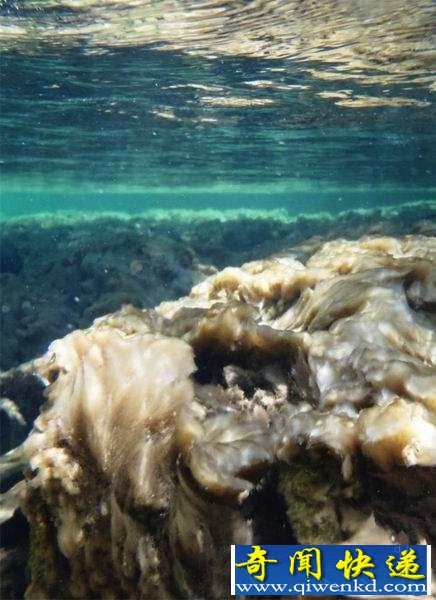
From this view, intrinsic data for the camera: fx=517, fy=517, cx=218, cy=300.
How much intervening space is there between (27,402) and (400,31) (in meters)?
9.97

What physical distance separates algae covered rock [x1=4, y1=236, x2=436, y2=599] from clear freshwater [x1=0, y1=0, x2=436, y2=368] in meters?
6.15

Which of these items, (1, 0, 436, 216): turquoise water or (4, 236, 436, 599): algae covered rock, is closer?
(4, 236, 436, 599): algae covered rock

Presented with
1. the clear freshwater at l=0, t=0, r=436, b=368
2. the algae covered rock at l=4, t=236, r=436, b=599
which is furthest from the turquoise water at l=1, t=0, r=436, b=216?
the algae covered rock at l=4, t=236, r=436, b=599

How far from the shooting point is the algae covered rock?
8.71 ft

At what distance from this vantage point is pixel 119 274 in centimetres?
1139

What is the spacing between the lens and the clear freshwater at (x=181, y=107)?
9797mm

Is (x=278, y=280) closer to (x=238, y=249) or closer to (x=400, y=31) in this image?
(x=400, y=31)

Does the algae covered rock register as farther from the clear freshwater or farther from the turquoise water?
the turquoise water

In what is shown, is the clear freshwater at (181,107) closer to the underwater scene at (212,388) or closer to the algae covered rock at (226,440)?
the underwater scene at (212,388)

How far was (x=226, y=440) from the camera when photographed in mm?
2953

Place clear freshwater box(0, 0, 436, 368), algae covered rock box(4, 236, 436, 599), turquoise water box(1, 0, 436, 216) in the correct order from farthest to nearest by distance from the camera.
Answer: clear freshwater box(0, 0, 436, 368) < turquoise water box(1, 0, 436, 216) < algae covered rock box(4, 236, 436, 599)

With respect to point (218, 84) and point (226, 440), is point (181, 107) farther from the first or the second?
point (226, 440)

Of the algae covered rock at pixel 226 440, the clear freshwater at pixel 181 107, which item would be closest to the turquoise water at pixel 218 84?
the clear freshwater at pixel 181 107

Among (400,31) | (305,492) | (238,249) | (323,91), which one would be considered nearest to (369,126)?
(323,91)
